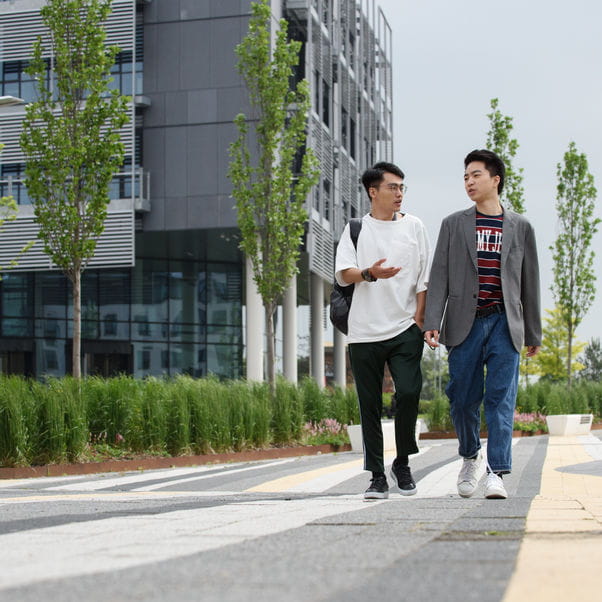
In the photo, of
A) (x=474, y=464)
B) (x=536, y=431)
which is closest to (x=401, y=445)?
(x=474, y=464)

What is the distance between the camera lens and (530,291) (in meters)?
6.81

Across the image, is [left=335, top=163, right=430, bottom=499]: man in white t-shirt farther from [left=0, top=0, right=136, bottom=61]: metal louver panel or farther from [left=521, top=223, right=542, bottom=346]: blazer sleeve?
[left=0, top=0, right=136, bottom=61]: metal louver panel

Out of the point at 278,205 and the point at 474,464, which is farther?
the point at 278,205

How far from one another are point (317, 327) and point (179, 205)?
1020 centimetres

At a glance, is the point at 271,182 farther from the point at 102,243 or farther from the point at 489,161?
the point at 489,161

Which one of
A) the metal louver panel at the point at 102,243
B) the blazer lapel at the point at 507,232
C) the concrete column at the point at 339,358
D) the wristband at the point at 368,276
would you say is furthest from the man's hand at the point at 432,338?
the concrete column at the point at 339,358

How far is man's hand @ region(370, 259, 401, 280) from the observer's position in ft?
21.8

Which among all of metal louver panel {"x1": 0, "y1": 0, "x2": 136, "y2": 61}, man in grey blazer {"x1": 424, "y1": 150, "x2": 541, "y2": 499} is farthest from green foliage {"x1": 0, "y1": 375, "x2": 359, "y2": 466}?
metal louver panel {"x1": 0, "y1": 0, "x2": 136, "y2": 61}

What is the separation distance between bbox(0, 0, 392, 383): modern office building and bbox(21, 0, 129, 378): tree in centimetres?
1116

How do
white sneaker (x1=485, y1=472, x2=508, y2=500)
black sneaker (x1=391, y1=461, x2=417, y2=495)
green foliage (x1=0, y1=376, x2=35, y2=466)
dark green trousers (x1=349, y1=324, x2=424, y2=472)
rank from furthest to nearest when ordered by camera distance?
1. green foliage (x1=0, y1=376, x2=35, y2=466)
2. black sneaker (x1=391, y1=461, x2=417, y2=495)
3. dark green trousers (x1=349, y1=324, x2=424, y2=472)
4. white sneaker (x1=485, y1=472, x2=508, y2=500)

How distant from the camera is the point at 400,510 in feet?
17.3

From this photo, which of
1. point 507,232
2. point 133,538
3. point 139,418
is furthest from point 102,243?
point 133,538

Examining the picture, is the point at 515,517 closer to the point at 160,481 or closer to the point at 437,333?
the point at 437,333

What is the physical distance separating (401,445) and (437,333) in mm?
777
